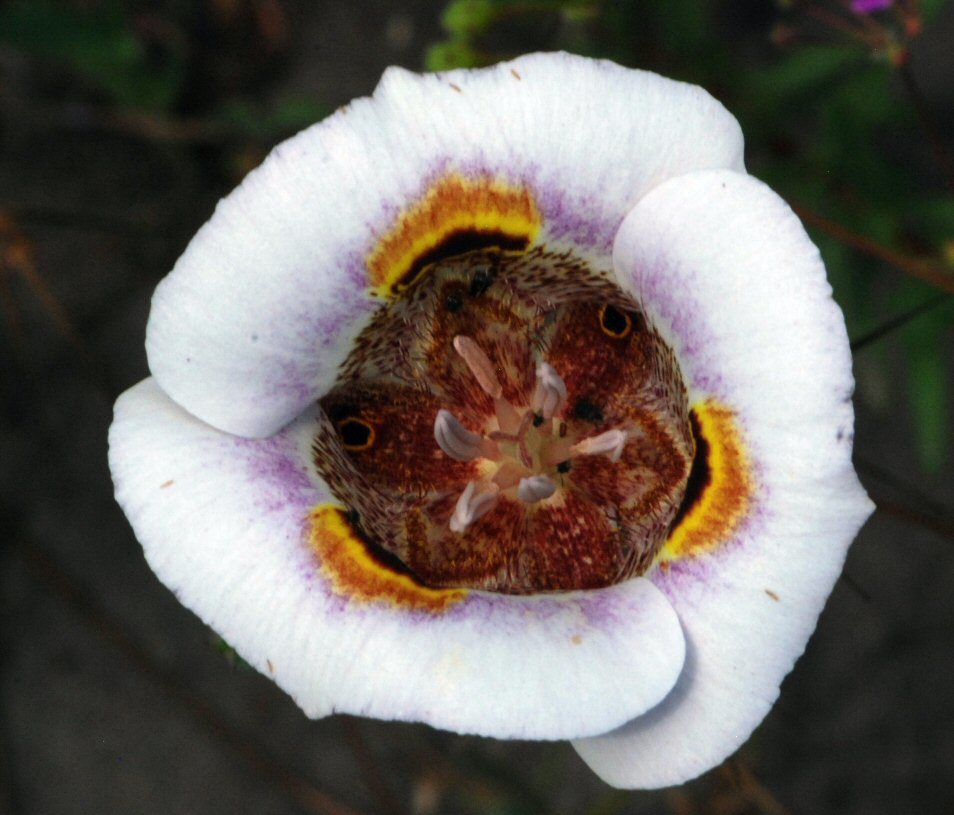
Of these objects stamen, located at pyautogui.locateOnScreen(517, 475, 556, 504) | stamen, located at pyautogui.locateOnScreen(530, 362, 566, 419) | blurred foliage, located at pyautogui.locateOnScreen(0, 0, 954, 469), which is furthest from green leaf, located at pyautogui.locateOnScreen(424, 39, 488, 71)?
stamen, located at pyautogui.locateOnScreen(517, 475, 556, 504)

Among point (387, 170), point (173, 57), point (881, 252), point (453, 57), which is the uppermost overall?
point (387, 170)

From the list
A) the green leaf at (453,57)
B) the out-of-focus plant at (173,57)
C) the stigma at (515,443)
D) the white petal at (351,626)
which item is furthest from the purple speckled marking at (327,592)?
the out-of-focus plant at (173,57)

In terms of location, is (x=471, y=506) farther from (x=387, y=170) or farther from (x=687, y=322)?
(x=387, y=170)

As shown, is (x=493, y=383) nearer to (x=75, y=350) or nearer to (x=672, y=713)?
(x=672, y=713)

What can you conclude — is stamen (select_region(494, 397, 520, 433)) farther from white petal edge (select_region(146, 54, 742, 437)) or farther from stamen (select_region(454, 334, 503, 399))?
white petal edge (select_region(146, 54, 742, 437))

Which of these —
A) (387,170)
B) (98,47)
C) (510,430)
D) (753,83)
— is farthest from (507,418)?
(98,47)

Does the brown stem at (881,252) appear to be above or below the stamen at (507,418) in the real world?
below

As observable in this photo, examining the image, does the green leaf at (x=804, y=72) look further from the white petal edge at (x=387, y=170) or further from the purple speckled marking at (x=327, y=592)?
the purple speckled marking at (x=327, y=592)
